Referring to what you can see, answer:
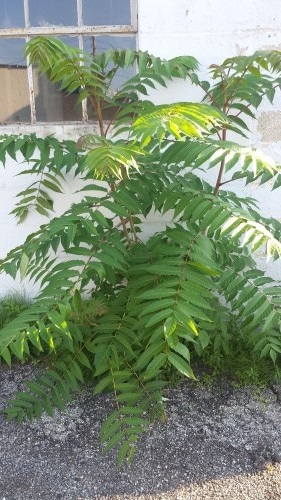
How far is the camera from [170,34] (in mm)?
2953

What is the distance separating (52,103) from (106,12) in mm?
643

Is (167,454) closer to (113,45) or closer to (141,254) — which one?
(141,254)

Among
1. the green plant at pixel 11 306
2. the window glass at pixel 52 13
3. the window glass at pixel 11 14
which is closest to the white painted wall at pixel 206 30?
the window glass at pixel 52 13

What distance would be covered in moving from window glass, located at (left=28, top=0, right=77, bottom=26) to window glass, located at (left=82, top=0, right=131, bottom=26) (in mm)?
81

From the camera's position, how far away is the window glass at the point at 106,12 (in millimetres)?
3119

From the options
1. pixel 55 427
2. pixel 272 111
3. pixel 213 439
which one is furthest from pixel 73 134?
pixel 213 439

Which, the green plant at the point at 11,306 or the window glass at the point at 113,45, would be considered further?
the green plant at the point at 11,306

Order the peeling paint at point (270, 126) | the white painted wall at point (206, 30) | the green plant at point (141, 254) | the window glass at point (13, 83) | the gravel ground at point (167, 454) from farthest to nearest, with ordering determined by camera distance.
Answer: the window glass at point (13, 83) < the peeling paint at point (270, 126) < the white painted wall at point (206, 30) < the gravel ground at point (167, 454) < the green plant at point (141, 254)

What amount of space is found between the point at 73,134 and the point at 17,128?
37cm

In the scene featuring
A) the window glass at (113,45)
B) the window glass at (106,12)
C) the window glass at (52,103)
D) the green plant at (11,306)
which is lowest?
the green plant at (11,306)

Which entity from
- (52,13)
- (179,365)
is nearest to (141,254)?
(179,365)

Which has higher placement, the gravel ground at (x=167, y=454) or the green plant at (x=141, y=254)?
the green plant at (x=141, y=254)

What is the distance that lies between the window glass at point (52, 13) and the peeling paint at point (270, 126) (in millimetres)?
1300

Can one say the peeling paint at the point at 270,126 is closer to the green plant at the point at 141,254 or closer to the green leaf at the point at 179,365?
the green plant at the point at 141,254
